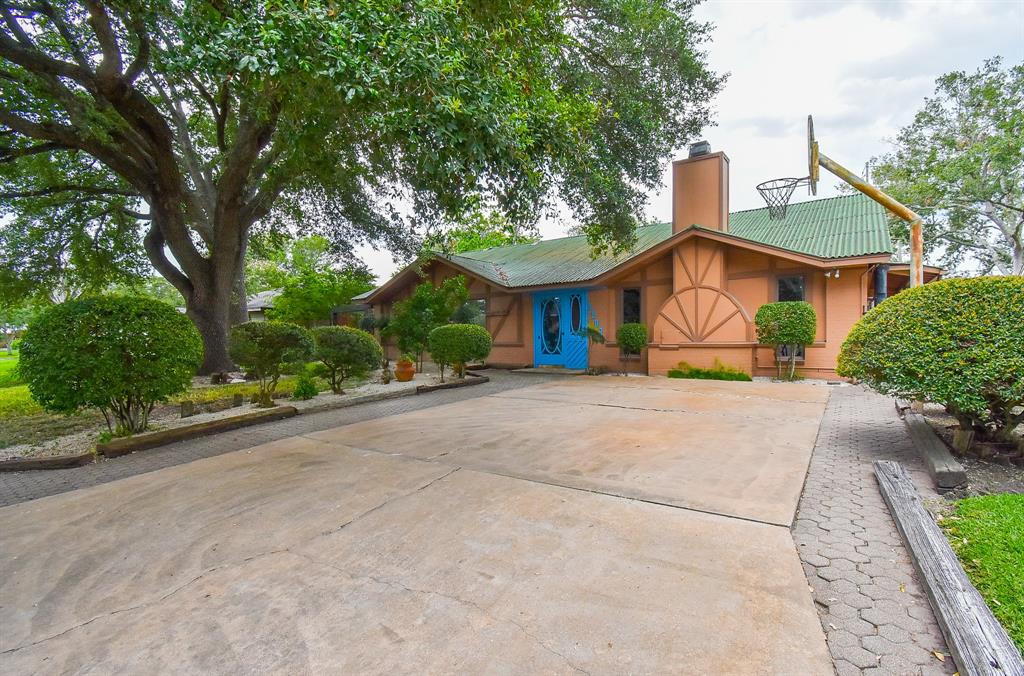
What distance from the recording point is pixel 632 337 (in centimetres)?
1212

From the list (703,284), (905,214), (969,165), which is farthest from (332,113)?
(969,165)

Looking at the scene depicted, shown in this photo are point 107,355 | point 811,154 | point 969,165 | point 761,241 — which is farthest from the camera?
point 969,165

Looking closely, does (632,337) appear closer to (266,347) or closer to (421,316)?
(421,316)

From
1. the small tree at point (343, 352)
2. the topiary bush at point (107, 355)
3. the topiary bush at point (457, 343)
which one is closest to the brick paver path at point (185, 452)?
the topiary bush at point (107, 355)

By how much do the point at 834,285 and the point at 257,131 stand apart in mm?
13874

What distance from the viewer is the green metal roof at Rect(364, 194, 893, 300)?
428 inches

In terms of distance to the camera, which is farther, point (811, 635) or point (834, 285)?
point (834, 285)

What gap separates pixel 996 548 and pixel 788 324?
324 inches

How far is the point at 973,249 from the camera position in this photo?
2250cm

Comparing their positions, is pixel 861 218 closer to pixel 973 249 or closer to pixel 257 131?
pixel 257 131

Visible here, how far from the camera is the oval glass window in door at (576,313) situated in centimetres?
1392

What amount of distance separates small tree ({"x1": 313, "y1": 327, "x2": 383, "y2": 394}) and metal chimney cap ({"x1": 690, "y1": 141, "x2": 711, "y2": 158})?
10.2 m

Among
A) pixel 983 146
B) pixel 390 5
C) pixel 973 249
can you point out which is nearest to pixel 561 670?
pixel 390 5

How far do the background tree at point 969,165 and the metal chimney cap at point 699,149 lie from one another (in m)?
12.4
